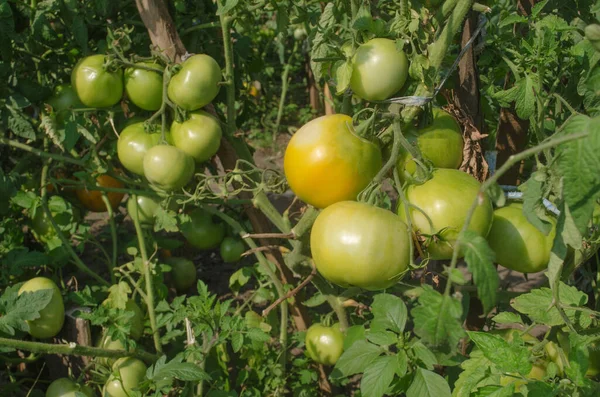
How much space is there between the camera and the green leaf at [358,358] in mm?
1023

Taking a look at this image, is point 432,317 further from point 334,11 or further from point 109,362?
point 109,362

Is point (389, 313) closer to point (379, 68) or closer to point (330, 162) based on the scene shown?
point (330, 162)

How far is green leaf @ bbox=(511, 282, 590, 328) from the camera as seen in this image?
94 cm

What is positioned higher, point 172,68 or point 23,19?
point 23,19

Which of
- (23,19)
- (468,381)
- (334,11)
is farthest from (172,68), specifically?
(468,381)

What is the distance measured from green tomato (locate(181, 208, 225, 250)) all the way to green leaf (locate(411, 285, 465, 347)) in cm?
133

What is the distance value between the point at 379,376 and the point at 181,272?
4.74 ft

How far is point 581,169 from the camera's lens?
549mm

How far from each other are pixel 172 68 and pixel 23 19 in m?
0.66

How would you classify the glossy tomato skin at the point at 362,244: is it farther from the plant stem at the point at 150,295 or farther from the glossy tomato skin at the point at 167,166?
the plant stem at the point at 150,295

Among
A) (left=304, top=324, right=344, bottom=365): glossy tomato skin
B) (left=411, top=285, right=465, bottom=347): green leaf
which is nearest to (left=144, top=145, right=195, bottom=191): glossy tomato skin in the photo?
(left=304, top=324, right=344, bottom=365): glossy tomato skin

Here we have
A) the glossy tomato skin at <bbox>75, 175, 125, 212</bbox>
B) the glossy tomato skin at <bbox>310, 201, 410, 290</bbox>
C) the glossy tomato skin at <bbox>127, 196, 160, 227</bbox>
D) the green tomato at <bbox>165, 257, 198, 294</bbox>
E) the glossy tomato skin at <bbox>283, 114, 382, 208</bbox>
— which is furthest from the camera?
the green tomato at <bbox>165, 257, 198, 294</bbox>

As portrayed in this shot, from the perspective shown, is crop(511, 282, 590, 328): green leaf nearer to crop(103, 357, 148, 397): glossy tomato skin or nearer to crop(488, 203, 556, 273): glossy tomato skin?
crop(488, 203, 556, 273): glossy tomato skin

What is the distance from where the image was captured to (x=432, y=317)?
587 millimetres
